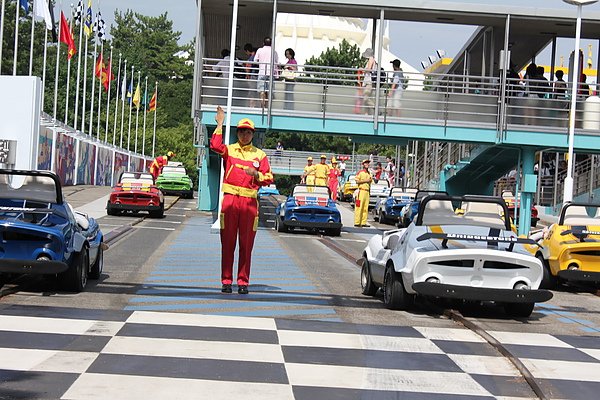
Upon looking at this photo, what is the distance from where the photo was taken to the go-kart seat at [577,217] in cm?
1688

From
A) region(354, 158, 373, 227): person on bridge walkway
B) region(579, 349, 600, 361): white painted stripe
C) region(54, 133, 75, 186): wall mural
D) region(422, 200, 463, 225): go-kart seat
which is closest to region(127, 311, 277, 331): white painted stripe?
region(579, 349, 600, 361): white painted stripe

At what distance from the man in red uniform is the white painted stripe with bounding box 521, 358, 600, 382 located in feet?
Answer: 15.3

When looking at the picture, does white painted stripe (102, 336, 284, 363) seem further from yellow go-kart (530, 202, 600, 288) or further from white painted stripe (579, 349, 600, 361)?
yellow go-kart (530, 202, 600, 288)

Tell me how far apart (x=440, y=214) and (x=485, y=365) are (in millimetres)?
4933

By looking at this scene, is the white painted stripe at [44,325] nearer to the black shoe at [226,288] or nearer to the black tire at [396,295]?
the black shoe at [226,288]

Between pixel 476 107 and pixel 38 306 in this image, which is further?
pixel 476 107

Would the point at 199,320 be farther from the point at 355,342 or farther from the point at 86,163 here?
the point at 86,163

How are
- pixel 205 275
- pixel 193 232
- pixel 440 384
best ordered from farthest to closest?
pixel 193 232 < pixel 205 275 < pixel 440 384

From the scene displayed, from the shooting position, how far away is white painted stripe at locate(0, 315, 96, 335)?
891 centimetres

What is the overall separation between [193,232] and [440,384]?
64.5 ft

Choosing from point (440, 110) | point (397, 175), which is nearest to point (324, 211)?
point (440, 110)

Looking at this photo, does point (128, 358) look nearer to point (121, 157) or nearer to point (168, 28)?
point (121, 157)

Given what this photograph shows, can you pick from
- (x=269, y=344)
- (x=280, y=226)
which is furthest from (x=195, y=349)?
(x=280, y=226)

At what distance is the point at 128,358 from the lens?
25.7ft
